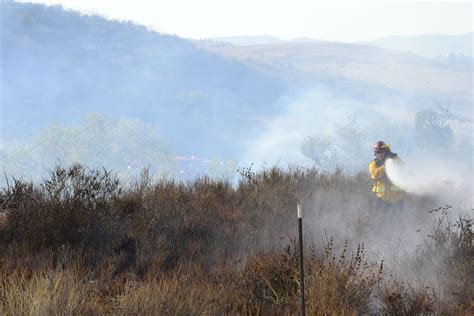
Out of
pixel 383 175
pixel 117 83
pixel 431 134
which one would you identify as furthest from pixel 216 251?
pixel 117 83

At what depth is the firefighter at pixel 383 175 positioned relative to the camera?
32.1 feet

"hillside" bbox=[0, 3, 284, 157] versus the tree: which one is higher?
"hillside" bbox=[0, 3, 284, 157]

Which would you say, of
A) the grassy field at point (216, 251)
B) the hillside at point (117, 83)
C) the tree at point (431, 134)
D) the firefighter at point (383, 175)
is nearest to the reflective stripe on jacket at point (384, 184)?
the firefighter at point (383, 175)

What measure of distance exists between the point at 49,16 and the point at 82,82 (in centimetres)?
1258

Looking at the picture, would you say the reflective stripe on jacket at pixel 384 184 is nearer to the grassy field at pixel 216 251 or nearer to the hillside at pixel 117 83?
the grassy field at pixel 216 251

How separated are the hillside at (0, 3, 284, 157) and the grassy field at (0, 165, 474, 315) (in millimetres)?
60487

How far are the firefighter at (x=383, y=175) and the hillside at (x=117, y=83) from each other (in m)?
61.0

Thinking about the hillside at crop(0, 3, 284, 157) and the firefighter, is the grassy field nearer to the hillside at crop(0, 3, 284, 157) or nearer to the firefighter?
the firefighter

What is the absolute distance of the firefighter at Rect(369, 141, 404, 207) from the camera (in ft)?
32.1

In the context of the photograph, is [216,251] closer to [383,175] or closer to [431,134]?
[383,175]

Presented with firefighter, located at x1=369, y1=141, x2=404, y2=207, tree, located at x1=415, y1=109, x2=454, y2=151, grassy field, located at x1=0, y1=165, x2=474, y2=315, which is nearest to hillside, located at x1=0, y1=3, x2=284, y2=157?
tree, located at x1=415, y1=109, x2=454, y2=151

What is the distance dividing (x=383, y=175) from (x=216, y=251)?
144 inches

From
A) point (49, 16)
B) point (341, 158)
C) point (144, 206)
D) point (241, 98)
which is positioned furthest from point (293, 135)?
point (144, 206)

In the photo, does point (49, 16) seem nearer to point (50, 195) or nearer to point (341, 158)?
point (341, 158)
